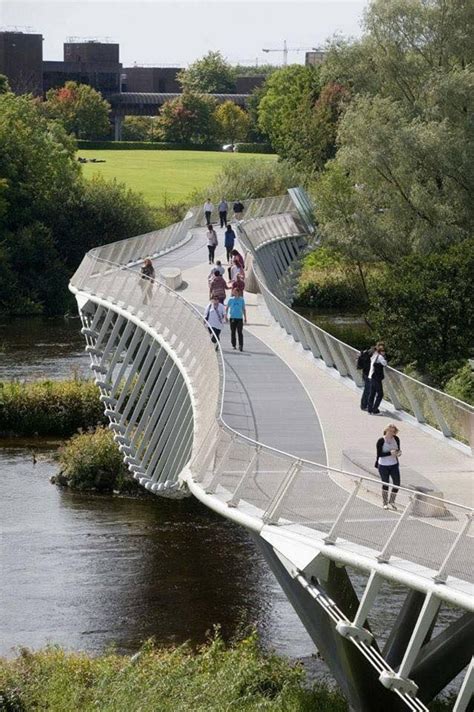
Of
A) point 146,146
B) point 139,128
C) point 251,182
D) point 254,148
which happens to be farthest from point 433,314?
point 139,128

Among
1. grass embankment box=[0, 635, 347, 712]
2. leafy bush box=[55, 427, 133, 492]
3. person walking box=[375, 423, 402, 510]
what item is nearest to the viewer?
grass embankment box=[0, 635, 347, 712]

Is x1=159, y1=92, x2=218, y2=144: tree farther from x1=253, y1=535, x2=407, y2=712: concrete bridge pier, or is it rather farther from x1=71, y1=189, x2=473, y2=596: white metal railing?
x1=253, y1=535, x2=407, y2=712: concrete bridge pier

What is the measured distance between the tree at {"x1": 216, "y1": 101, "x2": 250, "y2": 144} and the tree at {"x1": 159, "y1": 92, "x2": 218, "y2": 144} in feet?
2.93

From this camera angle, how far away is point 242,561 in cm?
3522

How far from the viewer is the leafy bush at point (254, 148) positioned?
529 ft

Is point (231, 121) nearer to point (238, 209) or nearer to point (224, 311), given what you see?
point (238, 209)

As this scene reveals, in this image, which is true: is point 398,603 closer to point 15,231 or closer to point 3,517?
point 3,517

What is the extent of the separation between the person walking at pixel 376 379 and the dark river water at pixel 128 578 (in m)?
3.72

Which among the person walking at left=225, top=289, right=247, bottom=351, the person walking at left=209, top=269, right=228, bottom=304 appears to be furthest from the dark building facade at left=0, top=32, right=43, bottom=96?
the person walking at left=225, top=289, right=247, bottom=351

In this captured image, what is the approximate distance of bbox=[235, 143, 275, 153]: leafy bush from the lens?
16125cm

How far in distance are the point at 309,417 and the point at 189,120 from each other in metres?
139

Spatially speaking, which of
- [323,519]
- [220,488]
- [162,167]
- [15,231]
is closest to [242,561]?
[220,488]

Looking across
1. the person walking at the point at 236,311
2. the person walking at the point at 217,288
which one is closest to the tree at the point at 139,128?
the person walking at the point at 217,288

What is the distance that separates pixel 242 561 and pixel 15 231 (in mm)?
58829
